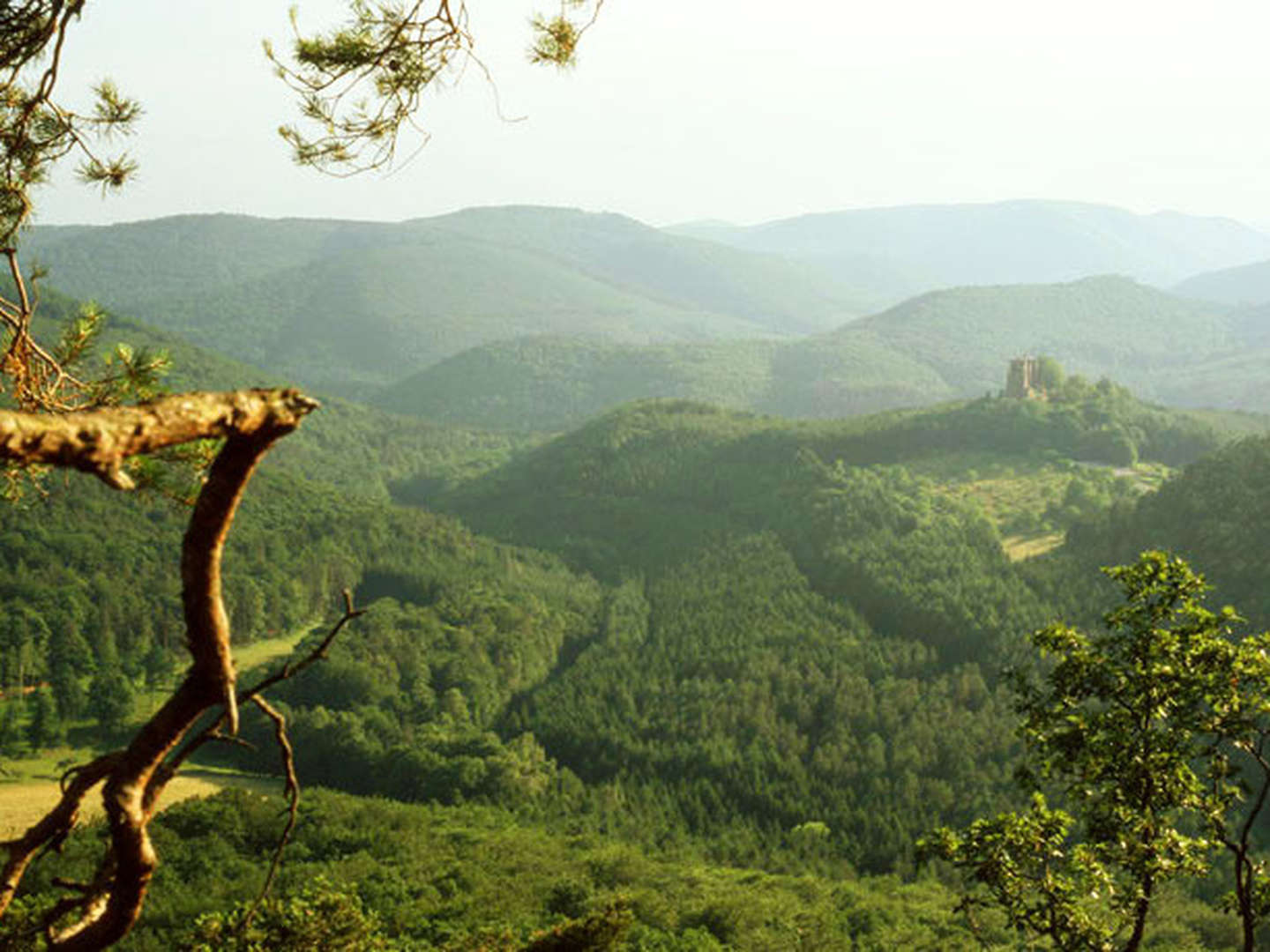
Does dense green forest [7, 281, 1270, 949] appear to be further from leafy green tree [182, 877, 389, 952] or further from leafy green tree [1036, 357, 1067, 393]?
leafy green tree [1036, 357, 1067, 393]

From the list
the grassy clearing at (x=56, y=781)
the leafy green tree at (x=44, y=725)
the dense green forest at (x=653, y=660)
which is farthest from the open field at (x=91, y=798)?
the leafy green tree at (x=44, y=725)

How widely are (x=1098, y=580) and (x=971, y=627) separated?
9.10m

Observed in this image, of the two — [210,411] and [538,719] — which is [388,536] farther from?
[210,411]

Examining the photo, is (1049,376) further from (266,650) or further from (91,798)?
(91,798)

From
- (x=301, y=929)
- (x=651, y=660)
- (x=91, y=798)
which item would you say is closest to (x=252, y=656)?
(x=91, y=798)

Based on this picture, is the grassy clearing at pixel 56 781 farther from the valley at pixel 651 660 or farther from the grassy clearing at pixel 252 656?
the valley at pixel 651 660

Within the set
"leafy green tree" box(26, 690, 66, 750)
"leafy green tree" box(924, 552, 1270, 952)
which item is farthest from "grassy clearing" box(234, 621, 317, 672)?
"leafy green tree" box(924, 552, 1270, 952)

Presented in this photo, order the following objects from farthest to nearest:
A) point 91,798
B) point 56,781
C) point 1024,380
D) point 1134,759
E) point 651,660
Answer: point 1024,380 < point 651,660 < point 91,798 < point 56,781 < point 1134,759

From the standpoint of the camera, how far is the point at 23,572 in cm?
6444

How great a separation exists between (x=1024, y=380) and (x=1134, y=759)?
10658 centimetres

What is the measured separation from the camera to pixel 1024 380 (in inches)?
4114

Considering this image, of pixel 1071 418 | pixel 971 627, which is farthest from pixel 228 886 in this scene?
pixel 1071 418

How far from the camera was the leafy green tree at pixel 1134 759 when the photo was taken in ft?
20.9

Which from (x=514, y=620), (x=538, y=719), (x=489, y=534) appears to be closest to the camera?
(x=538, y=719)
